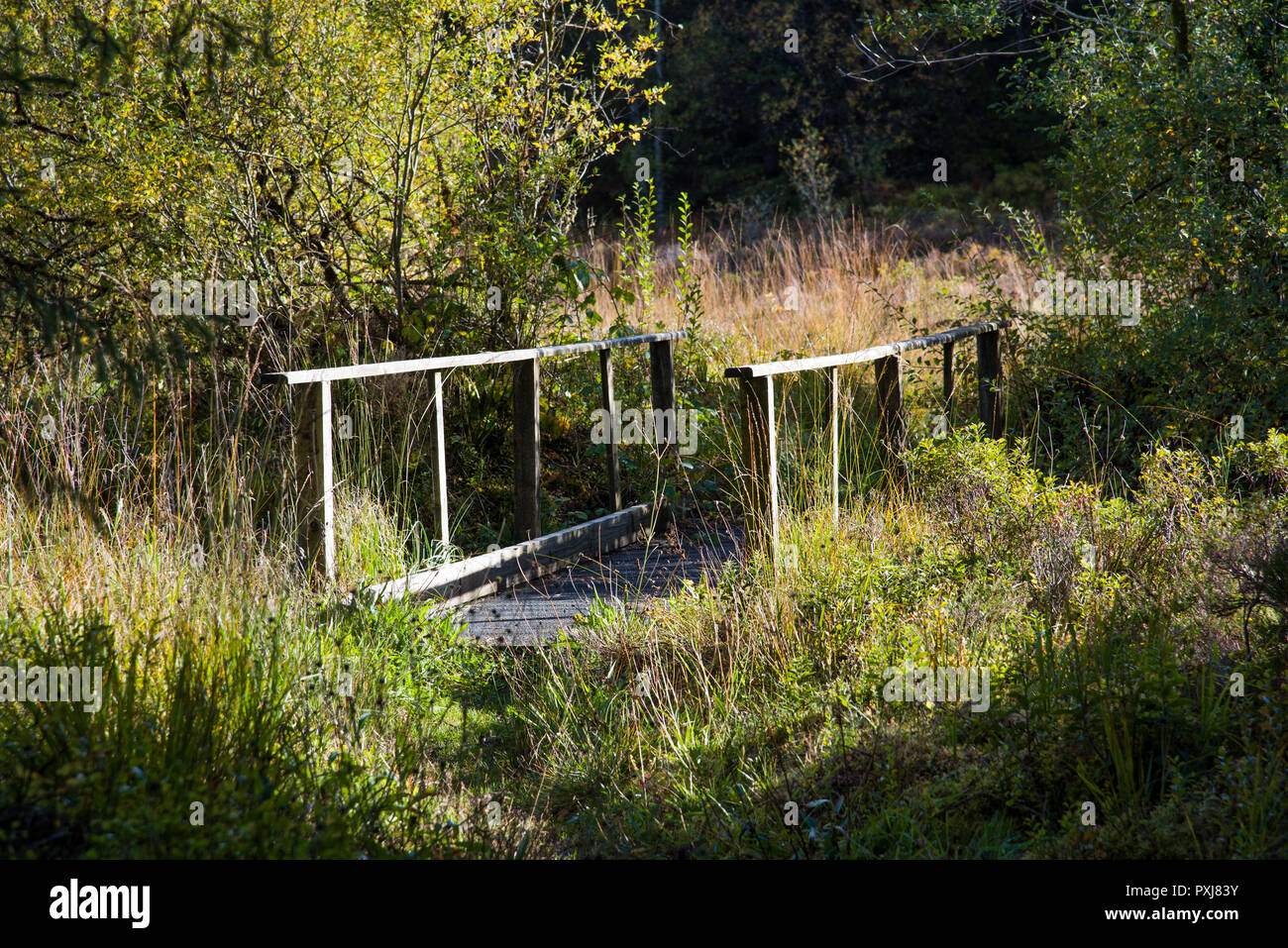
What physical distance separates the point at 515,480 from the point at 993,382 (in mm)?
3138

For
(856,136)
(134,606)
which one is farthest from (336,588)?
(856,136)

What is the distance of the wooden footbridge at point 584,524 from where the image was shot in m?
4.48

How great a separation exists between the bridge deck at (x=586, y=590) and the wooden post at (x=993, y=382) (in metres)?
1.97

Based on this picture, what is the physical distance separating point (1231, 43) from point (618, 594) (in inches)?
177

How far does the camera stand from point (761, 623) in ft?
13.5

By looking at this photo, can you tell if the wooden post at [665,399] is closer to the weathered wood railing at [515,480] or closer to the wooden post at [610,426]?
the weathered wood railing at [515,480]

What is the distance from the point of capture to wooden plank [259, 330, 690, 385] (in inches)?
171

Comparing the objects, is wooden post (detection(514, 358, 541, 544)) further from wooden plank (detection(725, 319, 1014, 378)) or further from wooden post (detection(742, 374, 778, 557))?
wooden post (detection(742, 374, 778, 557))

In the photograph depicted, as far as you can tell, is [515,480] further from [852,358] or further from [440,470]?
[852,358]

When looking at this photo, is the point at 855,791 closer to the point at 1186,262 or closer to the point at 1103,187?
the point at 1186,262

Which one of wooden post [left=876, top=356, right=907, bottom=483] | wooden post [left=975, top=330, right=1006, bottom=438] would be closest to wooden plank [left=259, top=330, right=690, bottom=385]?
wooden post [left=876, top=356, right=907, bottom=483]

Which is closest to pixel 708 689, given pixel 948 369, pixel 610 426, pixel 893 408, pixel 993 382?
pixel 893 408

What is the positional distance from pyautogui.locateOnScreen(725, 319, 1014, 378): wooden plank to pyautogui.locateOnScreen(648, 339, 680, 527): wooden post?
1.31 meters

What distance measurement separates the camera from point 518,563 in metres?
5.65
